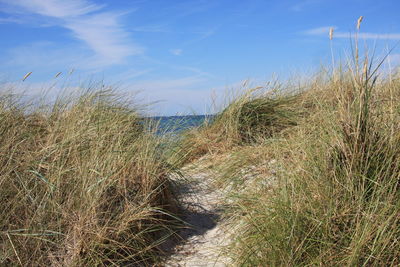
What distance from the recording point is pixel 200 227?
3141 millimetres

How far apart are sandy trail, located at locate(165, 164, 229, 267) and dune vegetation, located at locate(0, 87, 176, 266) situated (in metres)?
0.15

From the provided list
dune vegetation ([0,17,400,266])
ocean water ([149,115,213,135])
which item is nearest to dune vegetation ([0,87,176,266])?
dune vegetation ([0,17,400,266])

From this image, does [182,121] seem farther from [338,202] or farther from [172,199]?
[338,202]

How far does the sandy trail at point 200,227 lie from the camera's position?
270 centimetres

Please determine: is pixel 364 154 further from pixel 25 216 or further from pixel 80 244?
pixel 25 216

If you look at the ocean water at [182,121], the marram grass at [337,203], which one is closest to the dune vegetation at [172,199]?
the marram grass at [337,203]

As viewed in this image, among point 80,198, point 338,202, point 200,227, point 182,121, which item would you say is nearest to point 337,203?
point 338,202

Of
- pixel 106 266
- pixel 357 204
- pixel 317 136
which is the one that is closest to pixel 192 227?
pixel 106 266

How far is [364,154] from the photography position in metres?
2.32

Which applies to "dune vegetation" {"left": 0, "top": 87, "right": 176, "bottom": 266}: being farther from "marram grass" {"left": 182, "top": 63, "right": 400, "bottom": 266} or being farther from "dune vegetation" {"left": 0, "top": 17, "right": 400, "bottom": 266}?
"marram grass" {"left": 182, "top": 63, "right": 400, "bottom": 266}

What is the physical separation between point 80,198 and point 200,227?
1.03 metres

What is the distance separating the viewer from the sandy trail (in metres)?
2.70

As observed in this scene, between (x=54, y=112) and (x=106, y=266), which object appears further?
(x=54, y=112)

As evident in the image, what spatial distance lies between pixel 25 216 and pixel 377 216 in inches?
78.1
